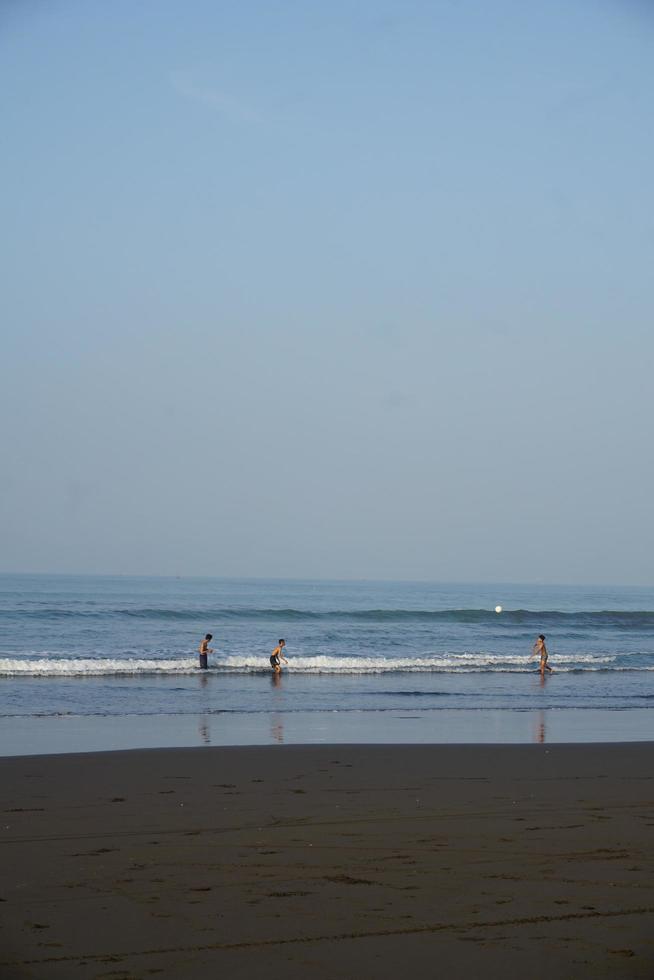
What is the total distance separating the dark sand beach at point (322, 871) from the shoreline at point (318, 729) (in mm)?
2315

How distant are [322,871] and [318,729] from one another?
8562 mm

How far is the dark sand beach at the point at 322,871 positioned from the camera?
490 centimetres

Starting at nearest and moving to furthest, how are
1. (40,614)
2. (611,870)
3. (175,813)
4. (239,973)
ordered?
(239,973), (611,870), (175,813), (40,614)

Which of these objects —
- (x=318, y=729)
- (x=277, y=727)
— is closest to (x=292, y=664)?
(x=277, y=727)

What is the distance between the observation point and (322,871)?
6.41m

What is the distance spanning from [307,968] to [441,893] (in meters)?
1.43

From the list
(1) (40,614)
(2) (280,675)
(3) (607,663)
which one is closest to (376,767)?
(2) (280,675)

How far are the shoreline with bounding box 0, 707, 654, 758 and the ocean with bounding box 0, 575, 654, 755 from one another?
4 centimetres

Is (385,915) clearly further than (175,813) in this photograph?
No

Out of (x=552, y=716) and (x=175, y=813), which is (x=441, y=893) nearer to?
(x=175, y=813)

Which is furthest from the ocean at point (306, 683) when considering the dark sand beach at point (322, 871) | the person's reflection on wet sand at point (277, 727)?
the dark sand beach at point (322, 871)

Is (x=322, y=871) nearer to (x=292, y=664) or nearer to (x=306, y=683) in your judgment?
(x=306, y=683)

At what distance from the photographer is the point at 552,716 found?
56.7ft

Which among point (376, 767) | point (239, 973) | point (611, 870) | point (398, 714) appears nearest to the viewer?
point (239, 973)
